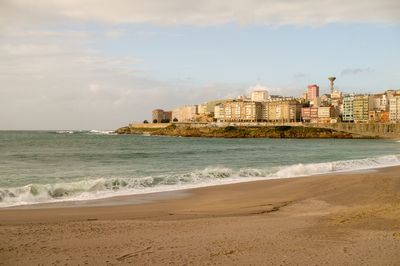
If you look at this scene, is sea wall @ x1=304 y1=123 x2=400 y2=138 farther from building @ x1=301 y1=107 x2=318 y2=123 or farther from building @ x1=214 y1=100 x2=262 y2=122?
building @ x1=214 y1=100 x2=262 y2=122

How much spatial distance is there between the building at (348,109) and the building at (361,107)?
205cm

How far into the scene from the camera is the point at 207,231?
9.43m

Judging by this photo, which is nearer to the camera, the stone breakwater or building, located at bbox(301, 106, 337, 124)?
the stone breakwater

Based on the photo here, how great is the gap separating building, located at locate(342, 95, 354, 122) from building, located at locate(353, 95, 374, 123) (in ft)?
6.74

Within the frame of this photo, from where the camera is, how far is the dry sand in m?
7.37

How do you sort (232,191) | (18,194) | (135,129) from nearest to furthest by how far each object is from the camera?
(18,194), (232,191), (135,129)

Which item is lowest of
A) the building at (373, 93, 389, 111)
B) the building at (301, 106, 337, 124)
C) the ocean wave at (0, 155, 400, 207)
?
the ocean wave at (0, 155, 400, 207)

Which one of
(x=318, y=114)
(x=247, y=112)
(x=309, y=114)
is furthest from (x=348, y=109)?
(x=247, y=112)

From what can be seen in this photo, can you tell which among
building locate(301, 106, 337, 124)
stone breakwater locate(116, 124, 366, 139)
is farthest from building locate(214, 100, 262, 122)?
stone breakwater locate(116, 124, 366, 139)

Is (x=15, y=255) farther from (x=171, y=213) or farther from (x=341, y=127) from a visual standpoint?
(x=341, y=127)

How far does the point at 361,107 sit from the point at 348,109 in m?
8.55

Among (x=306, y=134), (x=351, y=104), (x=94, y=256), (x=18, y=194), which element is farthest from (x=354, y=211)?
(x=351, y=104)

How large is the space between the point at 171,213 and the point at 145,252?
465 cm

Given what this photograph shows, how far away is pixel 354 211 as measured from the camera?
1194 centimetres
